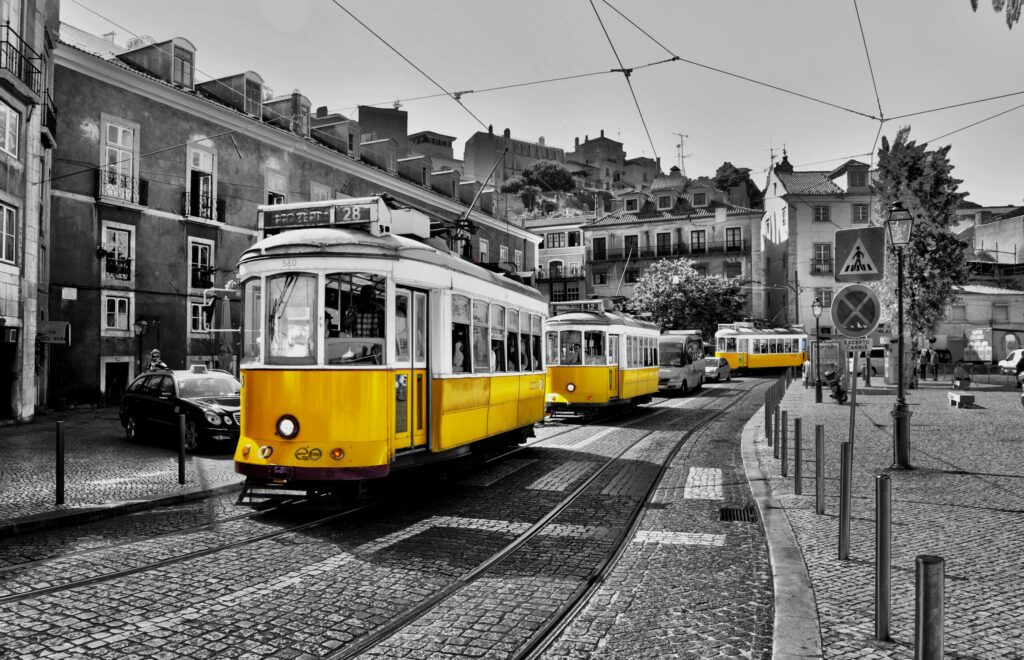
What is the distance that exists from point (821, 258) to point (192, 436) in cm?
5245

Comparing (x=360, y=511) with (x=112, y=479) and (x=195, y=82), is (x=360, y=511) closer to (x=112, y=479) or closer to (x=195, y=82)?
(x=112, y=479)

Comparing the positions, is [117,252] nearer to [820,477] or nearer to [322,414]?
[322,414]

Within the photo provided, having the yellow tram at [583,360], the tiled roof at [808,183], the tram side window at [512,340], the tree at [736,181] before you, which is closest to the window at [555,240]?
the tiled roof at [808,183]

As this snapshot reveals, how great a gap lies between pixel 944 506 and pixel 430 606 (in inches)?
223

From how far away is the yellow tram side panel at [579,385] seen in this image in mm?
18844

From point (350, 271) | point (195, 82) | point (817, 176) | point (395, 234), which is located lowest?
point (350, 271)

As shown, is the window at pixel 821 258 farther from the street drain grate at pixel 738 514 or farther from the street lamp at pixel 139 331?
the street drain grate at pixel 738 514

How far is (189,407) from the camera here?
541 inches

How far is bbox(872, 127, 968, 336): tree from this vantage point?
95.6ft

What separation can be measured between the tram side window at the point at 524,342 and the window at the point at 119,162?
649 inches

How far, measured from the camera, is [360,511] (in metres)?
8.20

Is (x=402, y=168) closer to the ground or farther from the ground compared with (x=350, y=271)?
farther from the ground

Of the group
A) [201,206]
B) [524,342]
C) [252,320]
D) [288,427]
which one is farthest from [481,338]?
[201,206]

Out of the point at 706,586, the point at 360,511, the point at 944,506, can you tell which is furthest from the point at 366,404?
the point at 944,506
